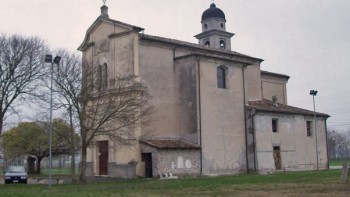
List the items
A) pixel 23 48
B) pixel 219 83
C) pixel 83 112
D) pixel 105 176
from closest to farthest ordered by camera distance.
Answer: pixel 83 112, pixel 23 48, pixel 105 176, pixel 219 83

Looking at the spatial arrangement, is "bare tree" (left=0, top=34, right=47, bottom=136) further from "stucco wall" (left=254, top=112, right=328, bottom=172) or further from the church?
"stucco wall" (left=254, top=112, right=328, bottom=172)

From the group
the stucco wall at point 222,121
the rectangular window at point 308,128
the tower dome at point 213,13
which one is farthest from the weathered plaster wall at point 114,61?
the tower dome at point 213,13

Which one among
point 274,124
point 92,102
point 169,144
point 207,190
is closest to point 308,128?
point 274,124

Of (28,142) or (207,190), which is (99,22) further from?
(207,190)

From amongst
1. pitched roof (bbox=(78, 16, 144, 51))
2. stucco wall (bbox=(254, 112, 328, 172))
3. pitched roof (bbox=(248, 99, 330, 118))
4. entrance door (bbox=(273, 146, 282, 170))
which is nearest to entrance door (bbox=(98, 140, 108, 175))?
pitched roof (bbox=(78, 16, 144, 51))

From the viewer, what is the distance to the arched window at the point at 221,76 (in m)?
39.7

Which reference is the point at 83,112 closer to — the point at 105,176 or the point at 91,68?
the point at 91,68

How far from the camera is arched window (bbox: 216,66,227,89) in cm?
3969

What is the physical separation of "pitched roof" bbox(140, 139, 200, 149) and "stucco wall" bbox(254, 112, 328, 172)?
7.19m

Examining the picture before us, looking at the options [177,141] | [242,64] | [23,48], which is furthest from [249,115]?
[23,48]

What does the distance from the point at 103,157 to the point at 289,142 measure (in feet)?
58.1

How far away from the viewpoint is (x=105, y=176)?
37.1 meters

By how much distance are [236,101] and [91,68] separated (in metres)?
14.7

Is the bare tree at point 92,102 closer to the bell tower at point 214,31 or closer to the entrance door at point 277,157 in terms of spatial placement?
the entrance door at point 277,157
